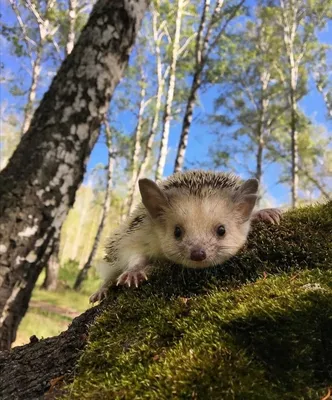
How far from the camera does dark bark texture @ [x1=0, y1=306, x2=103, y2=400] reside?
236 centimetres

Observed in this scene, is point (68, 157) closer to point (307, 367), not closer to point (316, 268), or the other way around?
point (316, 268)

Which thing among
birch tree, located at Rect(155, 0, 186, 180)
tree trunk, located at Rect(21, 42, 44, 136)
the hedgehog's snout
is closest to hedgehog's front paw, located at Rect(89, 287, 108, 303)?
the hedgehog's snout

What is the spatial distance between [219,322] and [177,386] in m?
0.45

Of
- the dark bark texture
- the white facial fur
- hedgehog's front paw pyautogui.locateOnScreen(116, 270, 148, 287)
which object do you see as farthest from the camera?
the white facial fur

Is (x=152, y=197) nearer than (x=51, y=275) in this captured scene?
Yes

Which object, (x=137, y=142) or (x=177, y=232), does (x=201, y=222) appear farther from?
(x=137, y=142)

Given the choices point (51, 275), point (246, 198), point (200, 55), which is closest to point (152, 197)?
point (246, 198)

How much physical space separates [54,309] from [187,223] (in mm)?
16670

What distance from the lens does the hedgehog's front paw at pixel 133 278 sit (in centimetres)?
299

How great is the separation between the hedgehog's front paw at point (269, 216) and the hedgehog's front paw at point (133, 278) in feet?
3.80

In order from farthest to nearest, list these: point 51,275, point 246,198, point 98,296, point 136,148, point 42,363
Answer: point 136,148 → point 51,275 → point 246,198 → point 98,296 → point 42,363

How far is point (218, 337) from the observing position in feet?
7.06

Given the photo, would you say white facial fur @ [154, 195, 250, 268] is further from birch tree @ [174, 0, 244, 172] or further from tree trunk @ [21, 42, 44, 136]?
tree trunk @ [21, 42, 44, 136]

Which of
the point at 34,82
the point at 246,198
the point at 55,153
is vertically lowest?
the point at 246,198
